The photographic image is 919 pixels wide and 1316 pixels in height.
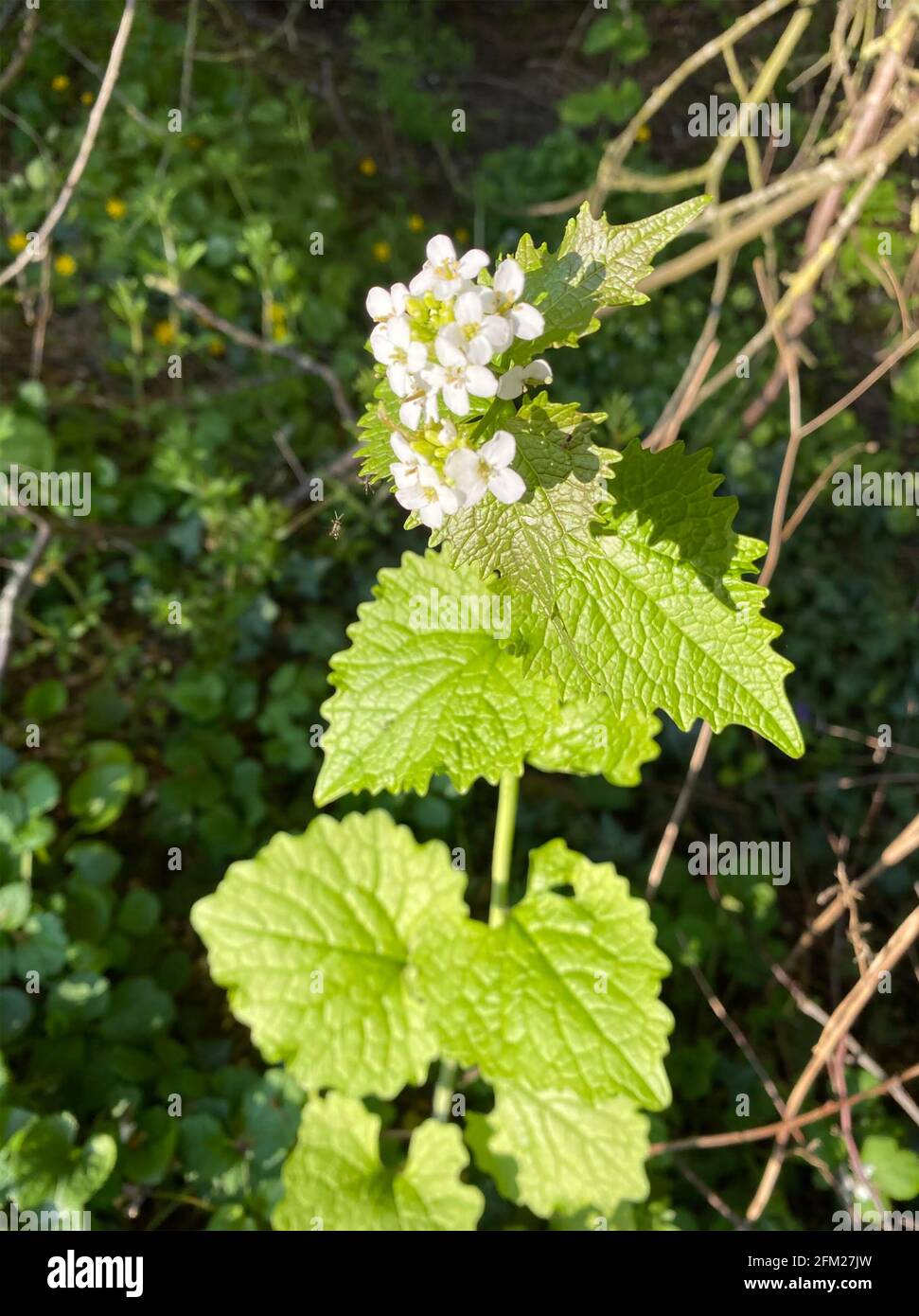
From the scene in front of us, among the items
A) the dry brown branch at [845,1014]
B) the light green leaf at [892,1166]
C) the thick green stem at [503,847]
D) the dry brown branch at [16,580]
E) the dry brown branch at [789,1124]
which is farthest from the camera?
the dry brown branch at [16,580]

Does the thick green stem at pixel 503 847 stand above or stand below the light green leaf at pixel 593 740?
below

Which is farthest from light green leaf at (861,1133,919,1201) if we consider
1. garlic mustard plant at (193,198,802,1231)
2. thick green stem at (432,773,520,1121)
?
thick green stem at (432,773,520,1121)

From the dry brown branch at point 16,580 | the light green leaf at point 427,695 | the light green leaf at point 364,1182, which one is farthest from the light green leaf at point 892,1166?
the dry brown branch at point 16,580

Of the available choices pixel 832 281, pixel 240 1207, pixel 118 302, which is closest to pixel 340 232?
pixel 118 302

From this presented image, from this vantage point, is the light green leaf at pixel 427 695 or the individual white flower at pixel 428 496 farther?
the light green leaf at pixel 427 695

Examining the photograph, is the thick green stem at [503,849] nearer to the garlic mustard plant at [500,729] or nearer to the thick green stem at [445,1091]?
the garlic mustard plant at [500,729]

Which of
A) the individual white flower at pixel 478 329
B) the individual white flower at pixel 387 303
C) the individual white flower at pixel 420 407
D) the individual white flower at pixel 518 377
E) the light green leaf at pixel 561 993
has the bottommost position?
the light green leaf at pixel 561 993

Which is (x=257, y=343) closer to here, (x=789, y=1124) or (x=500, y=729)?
(x=500, y=729)

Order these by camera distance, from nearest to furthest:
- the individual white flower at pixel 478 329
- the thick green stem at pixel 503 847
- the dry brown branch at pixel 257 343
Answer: the individual white flower at pixel 478 329 → the thick green stem at pixel 503 847 → the dry brown branch at pixel 257 343
